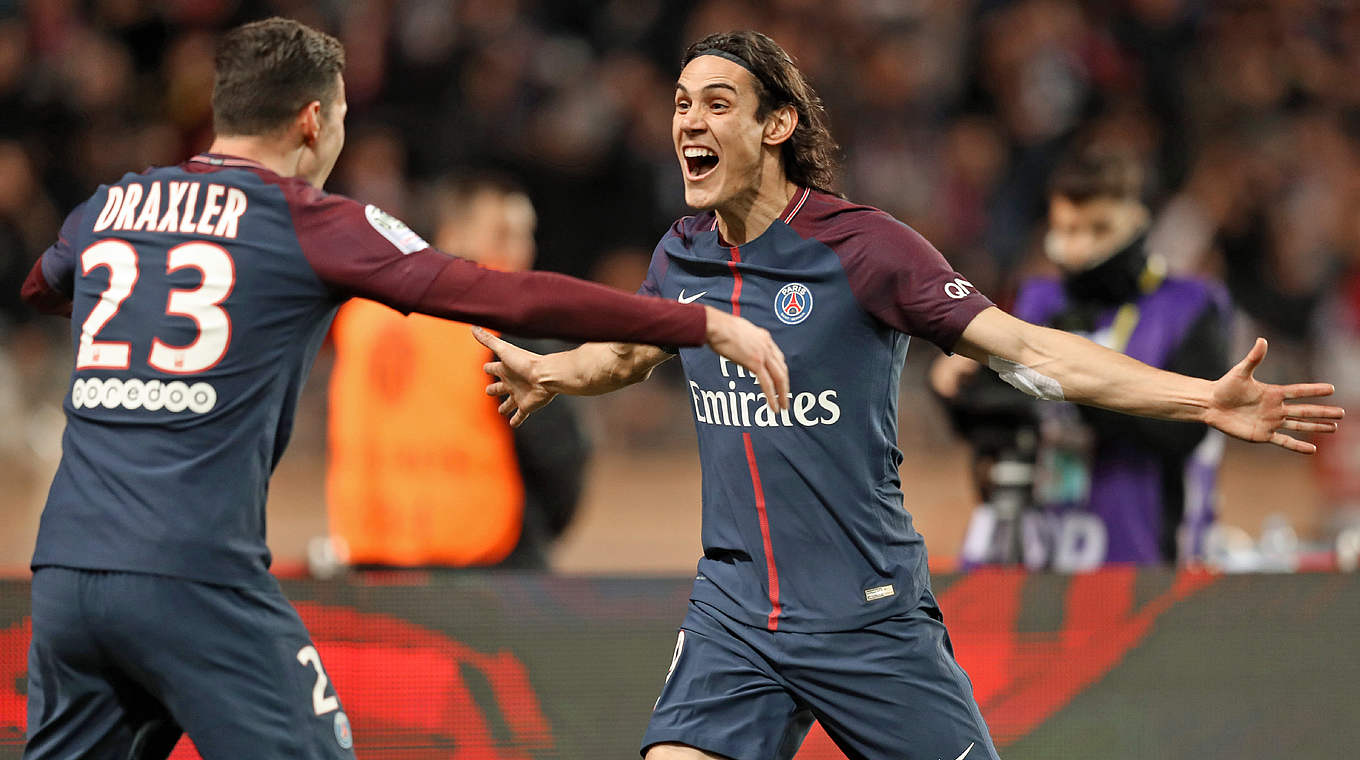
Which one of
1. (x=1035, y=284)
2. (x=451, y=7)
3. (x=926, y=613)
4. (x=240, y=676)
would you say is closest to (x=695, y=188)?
(x=926, y=613)

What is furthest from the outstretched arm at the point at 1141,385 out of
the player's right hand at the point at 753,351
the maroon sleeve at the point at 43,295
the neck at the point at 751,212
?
the maroon sleeve at the point at 43,295

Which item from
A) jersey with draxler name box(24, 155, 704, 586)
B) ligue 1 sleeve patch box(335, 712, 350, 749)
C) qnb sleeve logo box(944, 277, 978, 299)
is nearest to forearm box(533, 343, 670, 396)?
jersey with draxler name box(24, 155, 704, 586)

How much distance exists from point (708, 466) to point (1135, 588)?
189 cm

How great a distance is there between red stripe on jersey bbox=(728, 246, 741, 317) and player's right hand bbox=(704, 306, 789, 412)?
0.46 meters

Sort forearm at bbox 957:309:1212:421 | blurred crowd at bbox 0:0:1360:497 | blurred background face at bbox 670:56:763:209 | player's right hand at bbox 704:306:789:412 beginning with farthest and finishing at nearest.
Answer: blurred crowd at bbox 0:0:1360:497, blurred background face at bbox 670:56:763:209, forearm at bbox 957:309:1212:421, player's right hand at bbox 704:306:789:412

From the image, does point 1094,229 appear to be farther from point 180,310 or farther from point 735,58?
point 180,310

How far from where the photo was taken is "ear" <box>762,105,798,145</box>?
13.4ft

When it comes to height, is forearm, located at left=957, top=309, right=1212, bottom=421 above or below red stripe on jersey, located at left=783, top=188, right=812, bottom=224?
below

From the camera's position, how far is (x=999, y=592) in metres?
5.18

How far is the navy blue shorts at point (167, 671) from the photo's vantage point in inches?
129

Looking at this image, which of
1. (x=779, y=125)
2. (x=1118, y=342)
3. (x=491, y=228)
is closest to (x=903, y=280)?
(x=779, y=125)

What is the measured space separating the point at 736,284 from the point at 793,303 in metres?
0.17

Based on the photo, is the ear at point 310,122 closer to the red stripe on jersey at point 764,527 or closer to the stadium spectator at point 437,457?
the red stripe on jersey at point 764,527

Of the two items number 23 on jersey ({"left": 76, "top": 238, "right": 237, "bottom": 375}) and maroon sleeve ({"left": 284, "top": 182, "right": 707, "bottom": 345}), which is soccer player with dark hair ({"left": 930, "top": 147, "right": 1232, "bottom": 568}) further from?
number 23 on jersey ({"left": 76, "top": 238, "right": 237, "bottom": 375})
